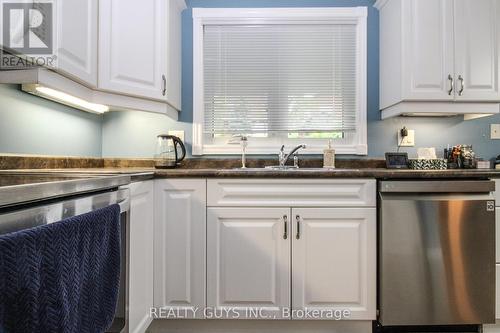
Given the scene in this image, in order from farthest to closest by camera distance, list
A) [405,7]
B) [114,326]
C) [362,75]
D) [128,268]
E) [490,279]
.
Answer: [362,75] < [405,7] < [490,279] < [128,268] < [114,326]

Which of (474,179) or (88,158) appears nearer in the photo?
→ (474,179)

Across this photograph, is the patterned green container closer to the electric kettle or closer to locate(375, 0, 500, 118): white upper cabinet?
locate(375, 0, 500, 118): white upper cabinet

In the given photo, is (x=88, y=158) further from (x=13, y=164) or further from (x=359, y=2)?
(x=359, y=2)

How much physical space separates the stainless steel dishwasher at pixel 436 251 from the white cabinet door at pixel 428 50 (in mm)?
674

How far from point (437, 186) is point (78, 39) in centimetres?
196

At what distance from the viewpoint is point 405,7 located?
192cm

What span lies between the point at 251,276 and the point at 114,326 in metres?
0.71

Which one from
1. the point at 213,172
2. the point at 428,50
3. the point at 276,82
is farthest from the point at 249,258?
the point at 428,50

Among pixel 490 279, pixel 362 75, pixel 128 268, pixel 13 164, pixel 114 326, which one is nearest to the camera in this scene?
pixel 114 326

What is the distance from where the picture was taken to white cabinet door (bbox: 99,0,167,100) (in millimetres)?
1662

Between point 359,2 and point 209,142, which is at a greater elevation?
point 359,2

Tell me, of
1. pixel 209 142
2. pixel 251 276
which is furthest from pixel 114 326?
pixel 209 142

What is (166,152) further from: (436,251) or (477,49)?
(477,49)

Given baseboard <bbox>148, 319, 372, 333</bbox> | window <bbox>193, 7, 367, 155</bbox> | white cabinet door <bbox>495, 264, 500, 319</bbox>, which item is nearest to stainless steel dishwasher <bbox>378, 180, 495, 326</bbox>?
white cabinet door <bbox>495, 264, 500, 319</bbox>
